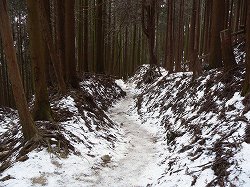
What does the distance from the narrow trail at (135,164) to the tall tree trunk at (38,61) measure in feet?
8.21

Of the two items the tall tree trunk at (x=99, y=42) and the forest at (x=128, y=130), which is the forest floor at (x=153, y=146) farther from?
the tall tree trunk at (x=99, y=42)

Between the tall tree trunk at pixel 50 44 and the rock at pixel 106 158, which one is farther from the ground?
the tall tree trunk at pixel 50 44

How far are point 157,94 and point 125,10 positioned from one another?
295 inches

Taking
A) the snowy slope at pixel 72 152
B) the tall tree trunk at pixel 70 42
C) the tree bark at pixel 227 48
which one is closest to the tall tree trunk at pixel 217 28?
the tree bark at pixel 227 48

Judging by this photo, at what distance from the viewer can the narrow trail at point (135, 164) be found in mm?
6570

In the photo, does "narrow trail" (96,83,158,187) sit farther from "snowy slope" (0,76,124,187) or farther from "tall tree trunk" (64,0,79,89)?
"tall tree trunk" (64,0,79,89)

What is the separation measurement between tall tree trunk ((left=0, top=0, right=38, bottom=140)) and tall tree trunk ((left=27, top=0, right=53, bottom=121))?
1.44 meters

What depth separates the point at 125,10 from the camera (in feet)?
65.8

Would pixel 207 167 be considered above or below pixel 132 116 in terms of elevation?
above

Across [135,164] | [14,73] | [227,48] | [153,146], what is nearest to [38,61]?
[14,73]

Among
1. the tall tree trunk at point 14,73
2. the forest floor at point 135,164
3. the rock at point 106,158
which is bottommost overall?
the forest floor at point 135,164

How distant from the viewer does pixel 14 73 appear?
6801 mm

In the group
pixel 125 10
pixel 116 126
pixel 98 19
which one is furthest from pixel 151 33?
pixel 116 126

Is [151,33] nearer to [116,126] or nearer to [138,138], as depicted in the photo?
[116,126]
